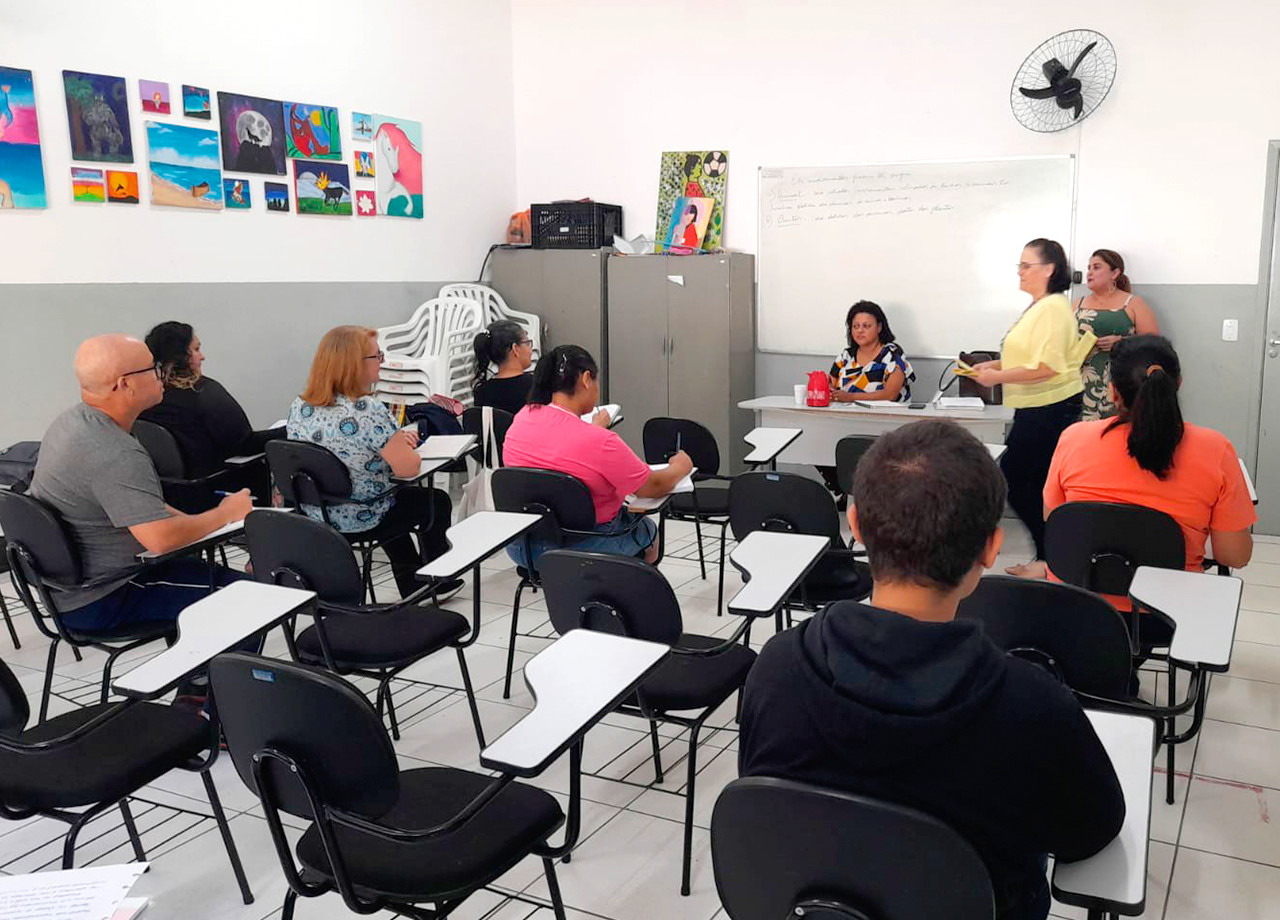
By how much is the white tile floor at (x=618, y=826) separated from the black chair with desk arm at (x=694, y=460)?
41.1 inches

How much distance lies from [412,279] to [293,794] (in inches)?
197

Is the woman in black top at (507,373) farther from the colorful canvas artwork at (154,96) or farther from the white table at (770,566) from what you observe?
the white table at (770,566)

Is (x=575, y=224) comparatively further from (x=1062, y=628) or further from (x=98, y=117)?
(x=1062, y=628)

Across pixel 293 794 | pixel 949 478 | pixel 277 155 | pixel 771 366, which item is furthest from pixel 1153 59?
pixel 293 794

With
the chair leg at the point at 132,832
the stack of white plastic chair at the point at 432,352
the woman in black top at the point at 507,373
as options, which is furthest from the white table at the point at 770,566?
the stack of white plastic chair at the point at 432,352

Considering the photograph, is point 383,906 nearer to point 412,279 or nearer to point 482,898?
point 482,898

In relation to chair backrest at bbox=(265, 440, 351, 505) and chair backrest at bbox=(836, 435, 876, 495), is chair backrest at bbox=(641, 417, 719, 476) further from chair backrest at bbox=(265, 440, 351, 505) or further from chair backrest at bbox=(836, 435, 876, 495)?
chair backrest at bbox=(265, 440, 351, 505)

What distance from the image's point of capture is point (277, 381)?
544 centimetres

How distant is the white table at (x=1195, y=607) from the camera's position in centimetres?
181

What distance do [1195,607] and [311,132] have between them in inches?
194

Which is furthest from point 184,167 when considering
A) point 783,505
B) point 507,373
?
point 783,505

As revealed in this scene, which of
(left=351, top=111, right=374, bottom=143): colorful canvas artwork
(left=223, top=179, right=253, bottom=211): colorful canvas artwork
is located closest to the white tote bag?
(left=223, top=179, right=253, bottom=211): colorful canvas artwork

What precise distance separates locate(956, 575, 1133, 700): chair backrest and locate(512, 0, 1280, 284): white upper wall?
3.96 meters

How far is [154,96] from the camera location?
4.66 metres
